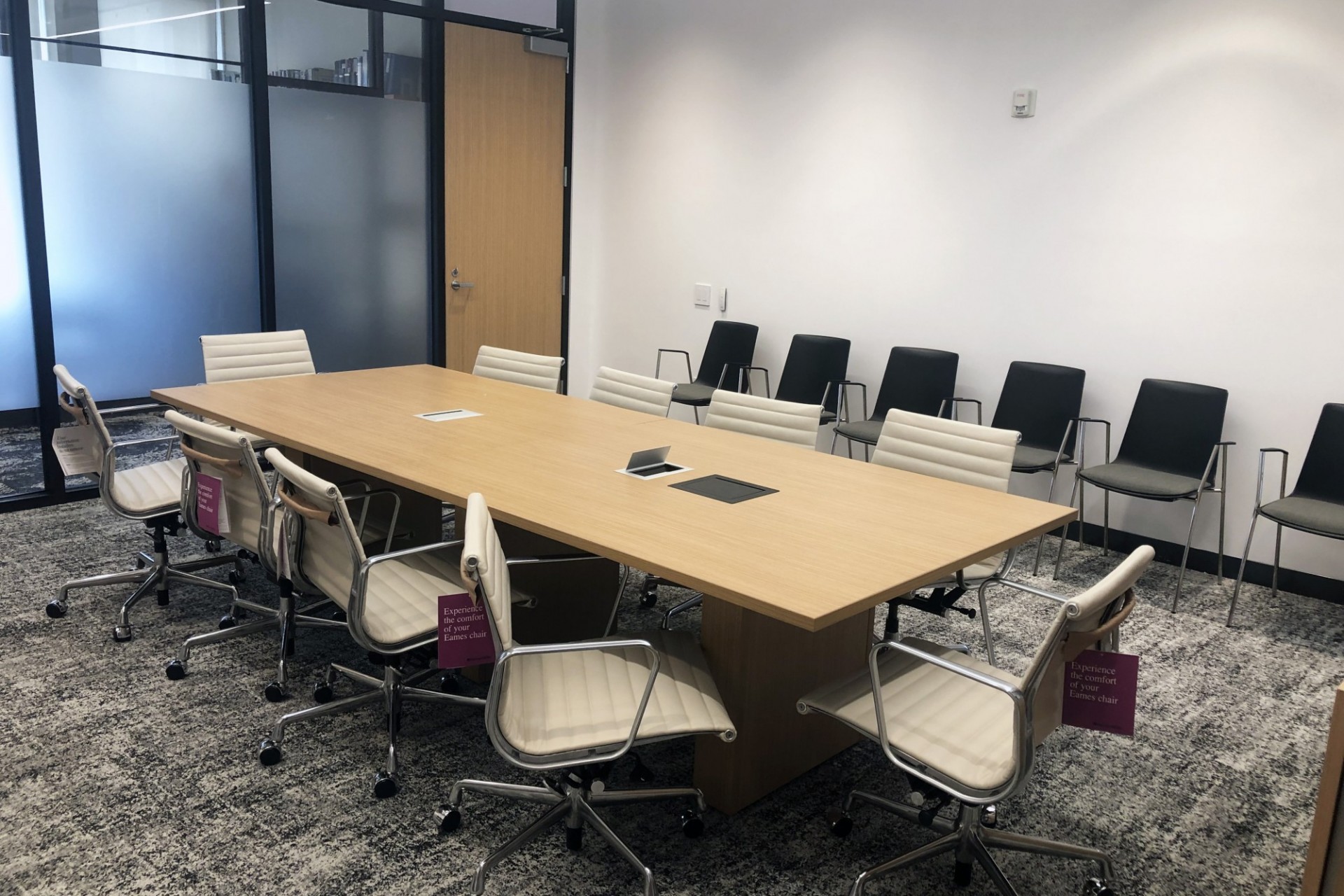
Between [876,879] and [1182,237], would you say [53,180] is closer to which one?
[876,879]

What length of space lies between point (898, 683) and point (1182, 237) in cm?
337

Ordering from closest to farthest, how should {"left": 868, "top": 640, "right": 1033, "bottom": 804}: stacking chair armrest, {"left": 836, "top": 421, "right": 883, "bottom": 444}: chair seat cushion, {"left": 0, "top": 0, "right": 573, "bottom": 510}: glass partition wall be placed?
{"left": 868, "top": 640, "right": 1033, "bottom": 804}: stacking chair armrest, {"left": 0, "top": 0, "right": 573, "bottom": 510}: glass partition wall, {"left": 836, "top": 421, "right": 883, "bottom": 444}: chair seat cushion

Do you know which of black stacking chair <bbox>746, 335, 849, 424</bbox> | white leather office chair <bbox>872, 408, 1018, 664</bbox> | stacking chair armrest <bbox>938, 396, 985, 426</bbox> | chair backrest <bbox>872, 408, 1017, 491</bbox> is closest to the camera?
white leather office chair <bbox>872, 408, 1018, 664</bbox>

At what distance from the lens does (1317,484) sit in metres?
4.41

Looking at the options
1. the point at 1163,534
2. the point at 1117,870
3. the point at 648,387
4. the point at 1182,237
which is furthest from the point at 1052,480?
the point at 1117,870

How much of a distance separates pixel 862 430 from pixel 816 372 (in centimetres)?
80

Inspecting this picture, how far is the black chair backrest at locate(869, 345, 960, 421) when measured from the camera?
553 cm

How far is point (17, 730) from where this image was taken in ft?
9.88

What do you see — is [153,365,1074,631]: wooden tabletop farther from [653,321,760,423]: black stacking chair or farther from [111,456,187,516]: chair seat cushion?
[653,321,760,423]: black stacking chair

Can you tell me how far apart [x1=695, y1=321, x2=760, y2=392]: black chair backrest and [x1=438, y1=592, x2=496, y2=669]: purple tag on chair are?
4.26m

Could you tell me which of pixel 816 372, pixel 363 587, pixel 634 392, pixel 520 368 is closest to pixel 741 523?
pixel 363 587

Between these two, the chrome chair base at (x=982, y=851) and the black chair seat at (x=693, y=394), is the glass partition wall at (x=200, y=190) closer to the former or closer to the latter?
the black chair seat at (x=693, y=394)

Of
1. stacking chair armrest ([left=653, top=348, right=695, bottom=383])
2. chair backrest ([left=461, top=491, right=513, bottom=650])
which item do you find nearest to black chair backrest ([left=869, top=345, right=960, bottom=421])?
stacking chair armrest ([left=653, top=348, right=695, bottom=383])

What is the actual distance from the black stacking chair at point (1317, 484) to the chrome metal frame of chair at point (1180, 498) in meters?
0.18
